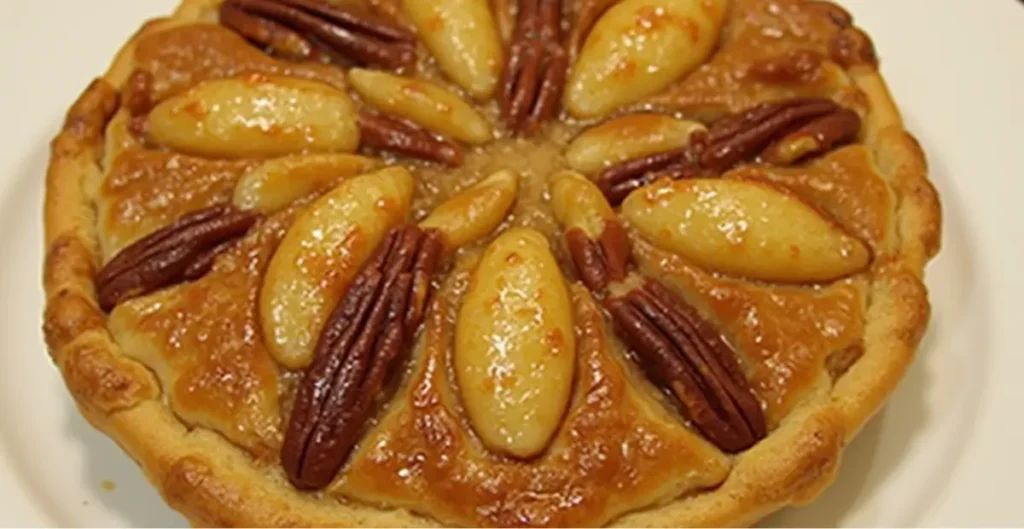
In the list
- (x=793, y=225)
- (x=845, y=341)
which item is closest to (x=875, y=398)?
(x=845, y=341)

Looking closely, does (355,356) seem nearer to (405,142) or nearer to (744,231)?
(405,142)

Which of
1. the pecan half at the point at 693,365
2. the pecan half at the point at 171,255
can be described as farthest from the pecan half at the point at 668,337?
the pecan half at the point at 171,255

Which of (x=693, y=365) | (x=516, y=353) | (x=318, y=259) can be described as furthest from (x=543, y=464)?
(x=318, y=259)

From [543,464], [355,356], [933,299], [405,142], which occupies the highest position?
[405,142]

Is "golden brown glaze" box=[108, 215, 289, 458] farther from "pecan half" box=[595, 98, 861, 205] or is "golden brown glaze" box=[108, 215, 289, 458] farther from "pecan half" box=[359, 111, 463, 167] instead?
"pecan half" box=[595, 98, 861, 205]

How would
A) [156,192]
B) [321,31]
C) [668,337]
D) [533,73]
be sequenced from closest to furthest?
[668,337] < [156,192] < [533,73] < [321,31]

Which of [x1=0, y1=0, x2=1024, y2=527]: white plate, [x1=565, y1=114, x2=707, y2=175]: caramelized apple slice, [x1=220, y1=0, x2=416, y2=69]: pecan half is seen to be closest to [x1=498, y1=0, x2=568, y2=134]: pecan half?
[x1=565, y1=114, x2=707, y2=175]: caramelized apple slice

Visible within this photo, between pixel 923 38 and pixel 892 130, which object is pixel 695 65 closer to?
pixel 892 130
